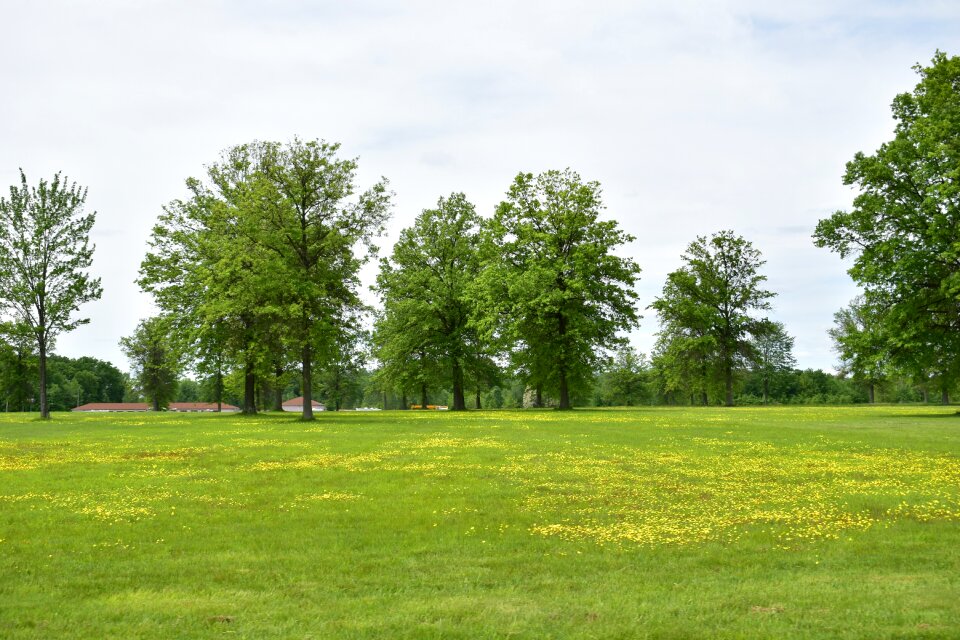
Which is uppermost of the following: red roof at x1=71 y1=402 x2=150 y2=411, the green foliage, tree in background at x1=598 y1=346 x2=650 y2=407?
the green foliage

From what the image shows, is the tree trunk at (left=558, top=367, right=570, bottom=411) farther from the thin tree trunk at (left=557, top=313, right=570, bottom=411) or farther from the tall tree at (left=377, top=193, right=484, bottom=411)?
the tall tree at (left=377, top=193, right=484, bottom=411)

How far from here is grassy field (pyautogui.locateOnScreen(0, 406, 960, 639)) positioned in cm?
734

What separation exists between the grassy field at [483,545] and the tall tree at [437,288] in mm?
41177

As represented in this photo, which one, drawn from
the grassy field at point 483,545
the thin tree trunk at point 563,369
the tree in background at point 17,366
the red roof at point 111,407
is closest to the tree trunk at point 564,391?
the thin tree trunk at point 563,369

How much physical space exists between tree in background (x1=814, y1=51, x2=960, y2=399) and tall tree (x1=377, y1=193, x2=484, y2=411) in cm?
3094

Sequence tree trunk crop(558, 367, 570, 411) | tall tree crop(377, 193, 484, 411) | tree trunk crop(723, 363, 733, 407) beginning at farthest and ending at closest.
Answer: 1. tree trunk crop(723, 363, 733, 407)
2. tall tree crop(377, 193, 484, 411)
3. tree trunk crop(558, 367, 570, 411)

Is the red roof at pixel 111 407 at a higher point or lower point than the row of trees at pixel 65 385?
lower

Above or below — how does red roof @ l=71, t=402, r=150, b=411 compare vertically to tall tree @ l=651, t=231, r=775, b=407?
below

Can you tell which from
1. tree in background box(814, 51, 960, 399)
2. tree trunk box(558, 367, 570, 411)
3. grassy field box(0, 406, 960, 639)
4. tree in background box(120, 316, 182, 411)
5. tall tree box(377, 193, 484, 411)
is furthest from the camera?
tree in background box(120, 316, 182, 411)

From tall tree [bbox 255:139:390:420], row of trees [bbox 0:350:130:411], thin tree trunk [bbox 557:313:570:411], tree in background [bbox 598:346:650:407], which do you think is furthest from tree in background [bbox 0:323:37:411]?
tree in background [bbox 598:346:650:407]

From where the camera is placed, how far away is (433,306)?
204 ft

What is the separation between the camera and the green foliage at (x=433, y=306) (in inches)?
2514

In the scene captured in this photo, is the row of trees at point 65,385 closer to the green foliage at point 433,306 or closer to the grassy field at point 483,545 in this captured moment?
the green foliage at point 433,306

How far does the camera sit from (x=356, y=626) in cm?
707
